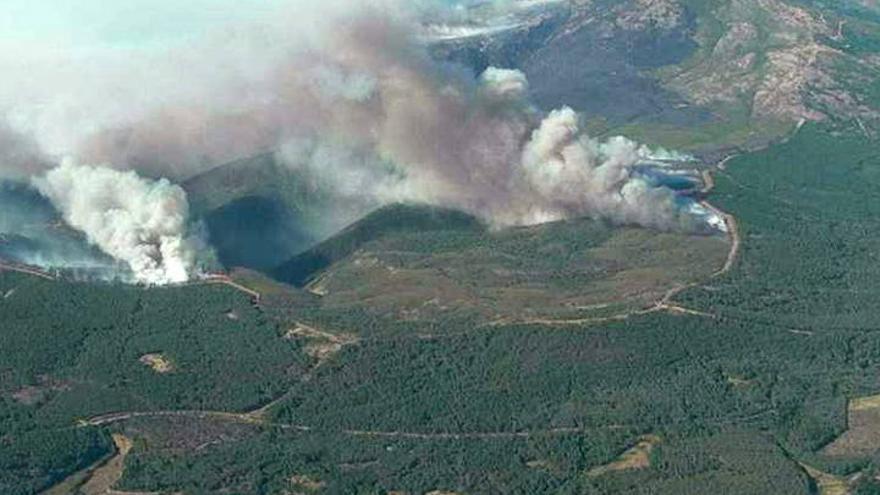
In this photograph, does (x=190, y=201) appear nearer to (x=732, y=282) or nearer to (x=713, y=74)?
(x=732, y=282)

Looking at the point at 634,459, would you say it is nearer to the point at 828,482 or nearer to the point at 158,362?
the point at 828,482

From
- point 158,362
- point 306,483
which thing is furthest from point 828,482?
point 158,362

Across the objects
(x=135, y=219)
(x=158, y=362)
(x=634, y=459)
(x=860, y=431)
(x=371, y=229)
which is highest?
(x=135, y=219)

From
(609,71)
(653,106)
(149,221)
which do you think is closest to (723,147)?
(653,106)

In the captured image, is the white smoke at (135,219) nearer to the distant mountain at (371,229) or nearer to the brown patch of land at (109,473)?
the distant mountain at (371,229)

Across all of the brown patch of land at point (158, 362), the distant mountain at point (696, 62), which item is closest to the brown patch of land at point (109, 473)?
the brown patch of land at point (158, 362)

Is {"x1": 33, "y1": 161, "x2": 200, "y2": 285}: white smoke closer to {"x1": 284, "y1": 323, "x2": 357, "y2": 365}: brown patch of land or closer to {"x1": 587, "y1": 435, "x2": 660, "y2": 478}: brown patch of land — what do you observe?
{"x1": 284, "y1": 323, "x2": 357, "y2": 365}: brown patch of land
